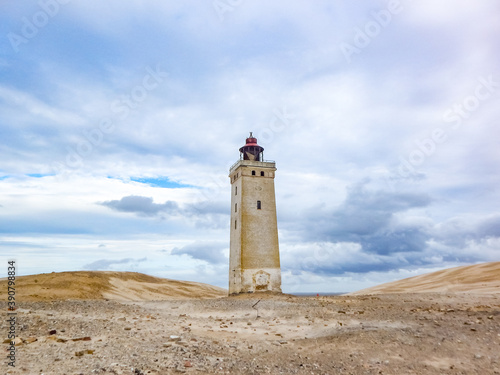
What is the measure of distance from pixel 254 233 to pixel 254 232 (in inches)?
3.5

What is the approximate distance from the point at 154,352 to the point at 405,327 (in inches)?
313

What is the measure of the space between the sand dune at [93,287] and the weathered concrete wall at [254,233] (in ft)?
26.1

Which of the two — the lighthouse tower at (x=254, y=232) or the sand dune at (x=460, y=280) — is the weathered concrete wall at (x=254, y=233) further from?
the sand dune at (x=460, y=280)

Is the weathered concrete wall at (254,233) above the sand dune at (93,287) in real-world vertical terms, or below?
above

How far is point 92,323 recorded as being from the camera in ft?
40.6

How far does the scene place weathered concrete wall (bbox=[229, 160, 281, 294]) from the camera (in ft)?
100

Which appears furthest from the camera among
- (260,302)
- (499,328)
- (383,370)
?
(260,302)

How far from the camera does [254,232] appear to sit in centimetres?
3122

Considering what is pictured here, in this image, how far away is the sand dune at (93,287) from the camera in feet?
76.9

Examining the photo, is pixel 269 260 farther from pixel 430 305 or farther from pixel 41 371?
pixel 41 371

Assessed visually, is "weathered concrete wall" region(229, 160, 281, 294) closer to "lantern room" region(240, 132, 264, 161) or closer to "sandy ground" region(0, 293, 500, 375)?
"lantern room" region(240, 132, 264, 161)

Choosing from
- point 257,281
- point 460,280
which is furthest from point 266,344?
point 460,280

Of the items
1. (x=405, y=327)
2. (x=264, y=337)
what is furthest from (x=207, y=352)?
(x=405, y=327)

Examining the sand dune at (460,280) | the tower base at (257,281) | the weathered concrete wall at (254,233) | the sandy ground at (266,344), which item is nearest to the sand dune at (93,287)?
the tower base at (257,281)
